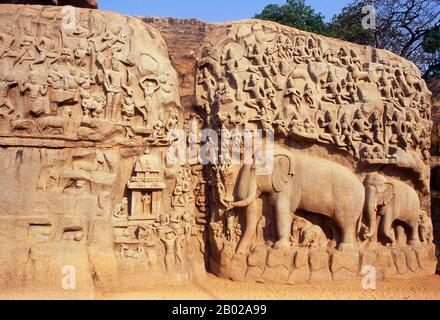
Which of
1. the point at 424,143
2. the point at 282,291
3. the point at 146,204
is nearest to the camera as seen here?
the point at 282,291

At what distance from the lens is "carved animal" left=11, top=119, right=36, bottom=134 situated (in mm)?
6641

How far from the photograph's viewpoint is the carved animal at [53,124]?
6.71m

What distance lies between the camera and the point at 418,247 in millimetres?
7906

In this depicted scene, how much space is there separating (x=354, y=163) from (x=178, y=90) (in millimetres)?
3398

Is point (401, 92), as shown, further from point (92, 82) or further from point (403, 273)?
point (92, 82)

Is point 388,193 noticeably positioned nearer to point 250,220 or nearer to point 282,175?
point 282,175

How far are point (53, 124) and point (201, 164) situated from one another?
2.56 meters

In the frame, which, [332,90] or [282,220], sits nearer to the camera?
[282,220]

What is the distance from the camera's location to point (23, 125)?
6.65 m

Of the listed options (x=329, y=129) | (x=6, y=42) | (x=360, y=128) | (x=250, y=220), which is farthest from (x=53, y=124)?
(x=360, y=128)

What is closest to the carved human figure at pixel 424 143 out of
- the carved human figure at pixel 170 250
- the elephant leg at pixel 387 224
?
the elephant leg at pixel 387 224

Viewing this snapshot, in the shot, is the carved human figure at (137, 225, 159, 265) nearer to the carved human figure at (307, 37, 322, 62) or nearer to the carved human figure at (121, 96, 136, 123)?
the carved human figure at (121, 96, 136, 123)

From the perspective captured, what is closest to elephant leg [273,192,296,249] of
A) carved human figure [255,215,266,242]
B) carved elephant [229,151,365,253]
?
carved elephant [229,151,365,253]
